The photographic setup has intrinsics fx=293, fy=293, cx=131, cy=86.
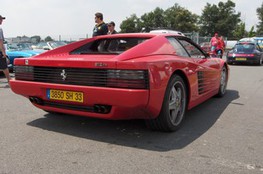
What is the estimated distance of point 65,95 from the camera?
10.6ft

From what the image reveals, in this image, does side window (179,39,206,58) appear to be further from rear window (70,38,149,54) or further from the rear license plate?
the rear license plate

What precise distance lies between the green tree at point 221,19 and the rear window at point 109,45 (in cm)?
7061

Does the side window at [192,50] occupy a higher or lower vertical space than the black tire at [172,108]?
higher

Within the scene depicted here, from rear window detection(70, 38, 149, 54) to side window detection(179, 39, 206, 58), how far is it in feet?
2.44

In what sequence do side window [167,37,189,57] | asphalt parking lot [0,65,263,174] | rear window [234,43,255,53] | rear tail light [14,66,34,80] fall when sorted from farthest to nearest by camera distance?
rear window [234,43,255,53]
side window [167,37,189,57]
rear tail light [14,66,34,80]
asphalt parking lot [0,65,263,174]

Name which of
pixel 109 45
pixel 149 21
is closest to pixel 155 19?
pixel 149 21

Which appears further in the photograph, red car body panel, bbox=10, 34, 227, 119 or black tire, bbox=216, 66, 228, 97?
black tire, bbox=216, 66, 228, 97

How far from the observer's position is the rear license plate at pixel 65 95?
313 centimetres

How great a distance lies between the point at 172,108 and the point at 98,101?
99 centimetres

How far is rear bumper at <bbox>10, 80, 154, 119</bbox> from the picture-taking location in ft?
9.45

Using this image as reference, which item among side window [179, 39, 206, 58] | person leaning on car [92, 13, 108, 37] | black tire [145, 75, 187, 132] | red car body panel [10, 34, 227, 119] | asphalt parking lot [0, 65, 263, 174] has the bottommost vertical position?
asphalt parking lot [0, 65, 263, 174]

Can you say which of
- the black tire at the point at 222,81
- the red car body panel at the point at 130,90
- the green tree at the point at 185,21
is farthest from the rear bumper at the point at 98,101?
the green tree at the point at 185,21

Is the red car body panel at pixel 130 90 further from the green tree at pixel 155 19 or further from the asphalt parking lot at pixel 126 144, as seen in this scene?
the green tree at pixel 155 19

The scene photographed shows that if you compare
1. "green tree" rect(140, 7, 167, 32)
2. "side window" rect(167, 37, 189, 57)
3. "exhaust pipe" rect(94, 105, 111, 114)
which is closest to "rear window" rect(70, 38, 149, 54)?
"side window" rect(167, 37, 189, 57)
